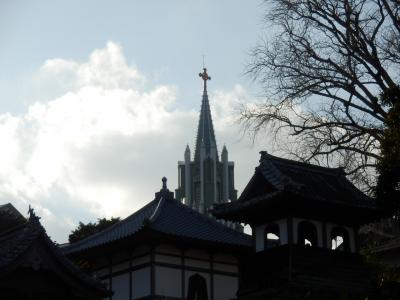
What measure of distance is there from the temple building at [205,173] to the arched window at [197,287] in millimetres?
78077

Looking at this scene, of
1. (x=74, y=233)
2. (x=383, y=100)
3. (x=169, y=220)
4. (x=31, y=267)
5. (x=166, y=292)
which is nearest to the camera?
(x=31, y=267)

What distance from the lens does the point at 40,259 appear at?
21594 mm

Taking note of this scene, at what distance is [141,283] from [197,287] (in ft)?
7.90

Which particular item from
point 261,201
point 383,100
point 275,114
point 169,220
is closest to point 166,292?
point 169,220

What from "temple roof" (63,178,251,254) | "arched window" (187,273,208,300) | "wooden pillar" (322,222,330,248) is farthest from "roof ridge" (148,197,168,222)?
"wooden pillar" (322,222,330,248)

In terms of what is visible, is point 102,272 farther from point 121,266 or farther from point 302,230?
point 302,230

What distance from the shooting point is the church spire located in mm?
109675

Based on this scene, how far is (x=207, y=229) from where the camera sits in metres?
32.5

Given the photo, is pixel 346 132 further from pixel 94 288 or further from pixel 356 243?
pixel 94 288

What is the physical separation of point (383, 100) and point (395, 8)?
5.61 meters

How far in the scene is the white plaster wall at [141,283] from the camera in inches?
1158

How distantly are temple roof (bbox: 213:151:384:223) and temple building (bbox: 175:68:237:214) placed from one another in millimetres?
80447

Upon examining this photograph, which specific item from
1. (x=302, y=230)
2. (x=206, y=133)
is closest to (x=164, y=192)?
(x=302, y=230)

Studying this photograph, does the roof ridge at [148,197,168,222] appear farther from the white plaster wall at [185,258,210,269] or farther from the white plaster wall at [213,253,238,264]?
the white plaster wall at [213,253,238,264]
